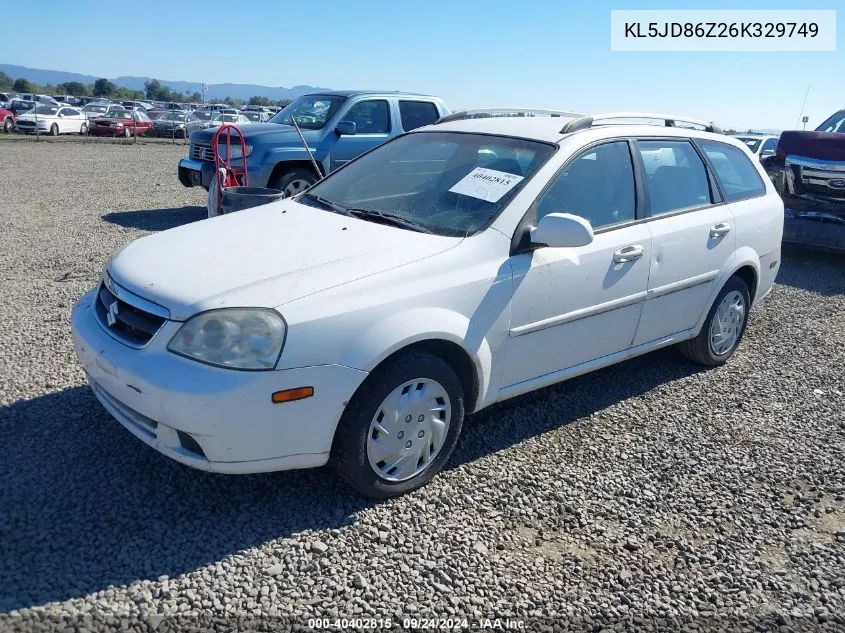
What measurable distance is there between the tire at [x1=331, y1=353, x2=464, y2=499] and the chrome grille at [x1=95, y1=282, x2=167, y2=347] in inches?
35.5

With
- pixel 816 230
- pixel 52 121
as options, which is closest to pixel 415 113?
pixel 816 230

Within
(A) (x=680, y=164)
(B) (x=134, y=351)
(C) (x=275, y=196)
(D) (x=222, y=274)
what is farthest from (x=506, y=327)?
(C) (x=275, y=196)

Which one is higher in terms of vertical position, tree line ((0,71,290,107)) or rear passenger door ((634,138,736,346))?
tree line ((0,71,290,107))

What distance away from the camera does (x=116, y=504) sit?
10.2 feet

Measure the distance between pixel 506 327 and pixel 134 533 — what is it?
191 cm

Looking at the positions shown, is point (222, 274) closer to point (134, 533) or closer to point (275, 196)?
point (134, 533)

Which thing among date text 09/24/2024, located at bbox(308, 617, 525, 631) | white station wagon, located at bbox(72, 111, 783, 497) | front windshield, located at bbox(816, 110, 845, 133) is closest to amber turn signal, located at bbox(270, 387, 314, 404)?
white station wagon, located at bbox(72, 111, 783, 497)

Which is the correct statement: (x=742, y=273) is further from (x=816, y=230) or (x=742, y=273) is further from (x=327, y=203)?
(x=816, y=230)

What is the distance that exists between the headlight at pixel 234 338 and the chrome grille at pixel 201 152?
753cm

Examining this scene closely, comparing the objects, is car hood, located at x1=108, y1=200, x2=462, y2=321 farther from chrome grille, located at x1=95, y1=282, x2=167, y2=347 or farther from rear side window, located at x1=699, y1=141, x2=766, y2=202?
rear side window, located at x1=699, y1=141, x2=766, y2=202

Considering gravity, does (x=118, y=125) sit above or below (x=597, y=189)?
above

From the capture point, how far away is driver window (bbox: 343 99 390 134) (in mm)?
9945

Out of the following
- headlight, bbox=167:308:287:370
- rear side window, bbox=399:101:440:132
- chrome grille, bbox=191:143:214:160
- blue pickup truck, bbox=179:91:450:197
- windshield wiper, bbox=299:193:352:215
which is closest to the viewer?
headlight, bbox=167:308:287:370

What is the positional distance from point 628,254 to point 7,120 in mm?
29771
